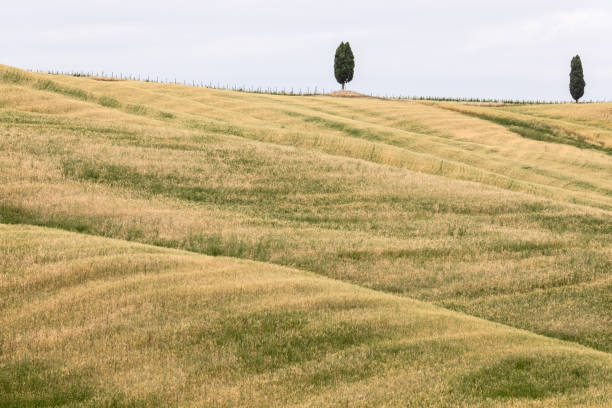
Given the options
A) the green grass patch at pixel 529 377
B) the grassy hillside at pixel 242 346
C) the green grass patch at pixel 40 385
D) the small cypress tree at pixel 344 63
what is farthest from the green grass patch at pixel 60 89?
the small cypress tree at pixel 344 63

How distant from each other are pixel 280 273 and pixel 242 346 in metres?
5.57

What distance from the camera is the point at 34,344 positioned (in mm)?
15305

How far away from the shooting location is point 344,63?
371ft

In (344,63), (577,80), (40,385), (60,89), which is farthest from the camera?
(344,63)

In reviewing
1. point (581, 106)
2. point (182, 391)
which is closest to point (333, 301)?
point (182, 391)

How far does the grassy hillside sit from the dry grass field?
0.18ft

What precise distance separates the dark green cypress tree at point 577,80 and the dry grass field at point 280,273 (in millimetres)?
65841

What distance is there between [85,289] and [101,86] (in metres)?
51.5

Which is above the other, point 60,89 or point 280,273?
point 60,89

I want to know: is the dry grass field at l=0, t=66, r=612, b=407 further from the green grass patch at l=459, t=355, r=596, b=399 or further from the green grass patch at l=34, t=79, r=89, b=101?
the green grass patch at l=34, t=79, r=89, b=101

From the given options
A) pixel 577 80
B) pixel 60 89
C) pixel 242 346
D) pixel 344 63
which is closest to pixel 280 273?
pixel 242 346

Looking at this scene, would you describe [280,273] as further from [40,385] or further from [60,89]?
[60,89]

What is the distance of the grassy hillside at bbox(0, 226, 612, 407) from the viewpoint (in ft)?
44.5

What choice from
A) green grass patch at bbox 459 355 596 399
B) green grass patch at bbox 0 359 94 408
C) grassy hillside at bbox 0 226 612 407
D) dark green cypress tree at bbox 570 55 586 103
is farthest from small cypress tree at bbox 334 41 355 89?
green grass patch at bbox 0 359 94 408
